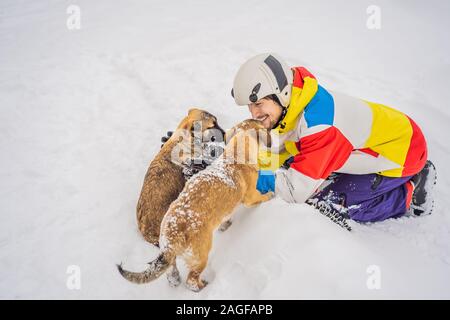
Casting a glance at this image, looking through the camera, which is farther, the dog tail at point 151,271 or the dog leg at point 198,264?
the dog leg at point 198,264

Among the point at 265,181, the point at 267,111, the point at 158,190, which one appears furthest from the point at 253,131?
the point at 158,190

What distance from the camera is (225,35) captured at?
7211 mm

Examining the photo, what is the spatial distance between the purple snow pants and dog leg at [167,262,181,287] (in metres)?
1.74

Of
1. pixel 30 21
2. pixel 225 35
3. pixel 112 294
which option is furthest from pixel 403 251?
pixel 30 21

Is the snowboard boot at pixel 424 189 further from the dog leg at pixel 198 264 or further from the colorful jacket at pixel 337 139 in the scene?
the dog leg at pixel 198 264

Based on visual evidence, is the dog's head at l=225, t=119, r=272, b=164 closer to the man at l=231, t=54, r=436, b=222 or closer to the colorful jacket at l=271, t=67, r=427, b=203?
the man at l=231, t=54, r=436, b=222

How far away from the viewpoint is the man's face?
9.37ft

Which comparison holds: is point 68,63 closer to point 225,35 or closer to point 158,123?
point 158,123

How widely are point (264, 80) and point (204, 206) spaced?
1.23 m

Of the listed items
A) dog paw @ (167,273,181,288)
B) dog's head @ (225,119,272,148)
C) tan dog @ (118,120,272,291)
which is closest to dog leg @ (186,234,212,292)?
tan dog @ (118,120,272,291)

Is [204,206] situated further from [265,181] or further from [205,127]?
[205,127]

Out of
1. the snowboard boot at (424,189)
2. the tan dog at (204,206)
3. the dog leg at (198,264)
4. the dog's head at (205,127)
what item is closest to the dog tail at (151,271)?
the tan dog at (204,206)

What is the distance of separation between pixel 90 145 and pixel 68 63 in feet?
8.58

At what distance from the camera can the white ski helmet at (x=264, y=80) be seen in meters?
2.67
